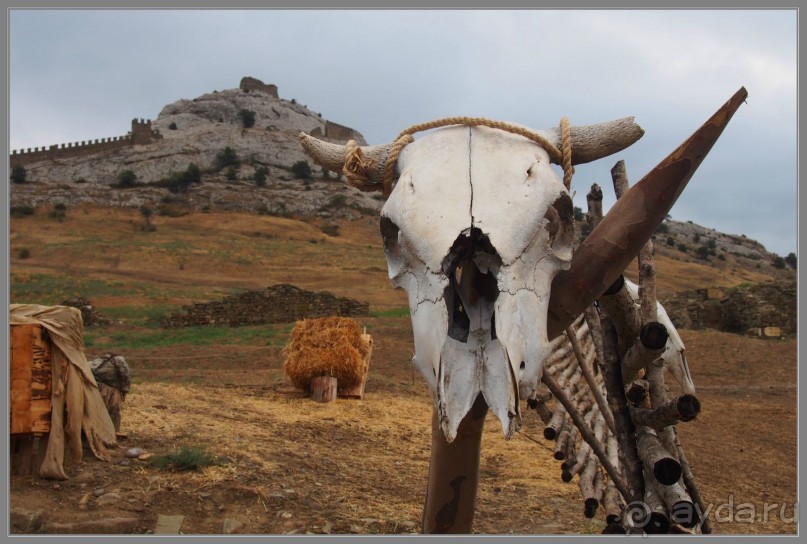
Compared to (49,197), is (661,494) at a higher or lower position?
lower

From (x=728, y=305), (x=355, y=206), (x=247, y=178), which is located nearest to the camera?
(x=728, y=305)

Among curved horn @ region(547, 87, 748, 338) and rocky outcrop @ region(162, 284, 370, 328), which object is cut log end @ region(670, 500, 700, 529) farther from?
rocky outcrop @ region(162, 284, 370, 328)

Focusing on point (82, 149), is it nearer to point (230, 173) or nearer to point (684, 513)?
point (230, 173)

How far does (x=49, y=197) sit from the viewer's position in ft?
196

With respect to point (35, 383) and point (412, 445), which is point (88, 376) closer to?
point (35, 383)

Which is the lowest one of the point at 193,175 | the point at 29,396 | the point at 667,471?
the point at 29,396

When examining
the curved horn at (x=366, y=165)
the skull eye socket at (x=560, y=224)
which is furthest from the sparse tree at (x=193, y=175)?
the skull eye socket at (x=560, y=224)

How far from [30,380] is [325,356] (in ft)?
18.8

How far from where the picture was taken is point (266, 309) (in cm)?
2536

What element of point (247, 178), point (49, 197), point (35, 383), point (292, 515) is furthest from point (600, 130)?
point (247, 178)

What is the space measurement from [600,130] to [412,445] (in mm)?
7277

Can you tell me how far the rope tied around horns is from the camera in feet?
6.92

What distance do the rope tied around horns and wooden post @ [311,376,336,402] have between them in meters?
8.72

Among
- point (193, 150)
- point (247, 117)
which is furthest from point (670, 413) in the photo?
point (247, 117)
